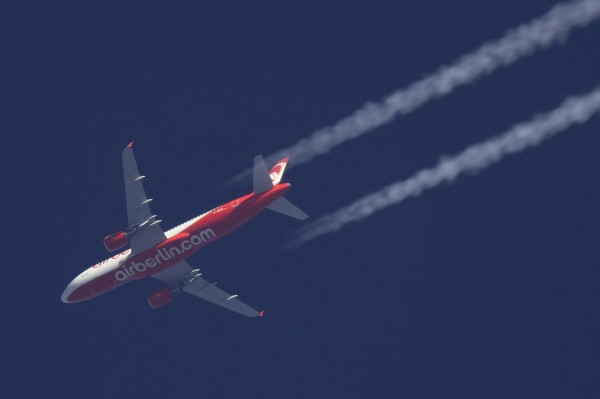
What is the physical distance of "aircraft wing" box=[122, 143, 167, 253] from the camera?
72375 mm

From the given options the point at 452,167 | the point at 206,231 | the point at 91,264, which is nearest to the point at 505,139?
the point at 452,167

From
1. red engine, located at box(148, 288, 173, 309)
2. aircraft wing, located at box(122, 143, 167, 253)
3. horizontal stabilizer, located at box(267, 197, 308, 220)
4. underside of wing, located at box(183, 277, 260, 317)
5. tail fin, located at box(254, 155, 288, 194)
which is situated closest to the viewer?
tail fin, located at box(254, 155, 288, 194)

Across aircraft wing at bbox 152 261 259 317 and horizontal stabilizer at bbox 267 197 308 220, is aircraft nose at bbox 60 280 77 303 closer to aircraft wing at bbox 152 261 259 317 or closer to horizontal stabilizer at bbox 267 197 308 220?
aircraft wing at bbox 152 261 259 317

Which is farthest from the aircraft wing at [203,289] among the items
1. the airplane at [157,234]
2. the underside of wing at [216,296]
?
the airplane at [157,234]

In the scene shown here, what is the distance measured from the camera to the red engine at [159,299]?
7738 cm

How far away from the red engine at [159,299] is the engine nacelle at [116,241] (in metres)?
4.81

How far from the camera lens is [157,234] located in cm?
7419

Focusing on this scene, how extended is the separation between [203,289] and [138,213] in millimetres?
7764

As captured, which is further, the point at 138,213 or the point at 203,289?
the point at 203,289

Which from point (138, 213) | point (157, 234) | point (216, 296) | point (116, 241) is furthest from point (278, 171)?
point (116, 241)

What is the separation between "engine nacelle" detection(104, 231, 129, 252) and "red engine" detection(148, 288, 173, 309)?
4806 mm

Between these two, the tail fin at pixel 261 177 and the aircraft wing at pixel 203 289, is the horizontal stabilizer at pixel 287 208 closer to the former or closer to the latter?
the tail fin at pixel 261 177

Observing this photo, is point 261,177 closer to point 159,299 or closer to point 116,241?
point 116,241

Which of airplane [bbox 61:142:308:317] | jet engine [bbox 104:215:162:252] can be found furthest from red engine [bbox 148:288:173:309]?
jet engine [bbox 104:215:162:252]
